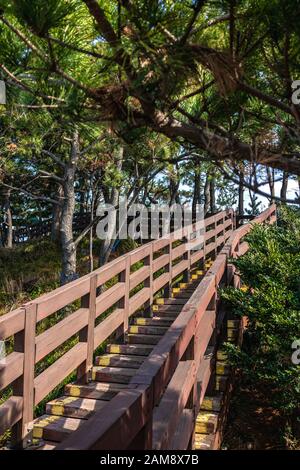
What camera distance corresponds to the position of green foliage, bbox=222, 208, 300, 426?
4609 millimetres

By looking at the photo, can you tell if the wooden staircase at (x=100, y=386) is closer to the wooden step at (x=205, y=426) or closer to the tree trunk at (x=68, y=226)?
the wooden step at (x=205, y=426)

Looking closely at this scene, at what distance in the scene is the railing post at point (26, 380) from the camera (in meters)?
3.64

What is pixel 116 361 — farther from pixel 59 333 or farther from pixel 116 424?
pixel 116 424

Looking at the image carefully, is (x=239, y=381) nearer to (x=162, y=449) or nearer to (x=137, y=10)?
(x=162, y=449)

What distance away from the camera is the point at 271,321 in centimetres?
502

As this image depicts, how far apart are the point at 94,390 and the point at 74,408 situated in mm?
412

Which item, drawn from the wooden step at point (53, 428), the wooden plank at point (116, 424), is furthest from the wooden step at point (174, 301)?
the wooden plank at point (116, 424)

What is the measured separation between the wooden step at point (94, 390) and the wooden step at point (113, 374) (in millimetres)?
Result: 87

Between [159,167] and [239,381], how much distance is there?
9312 millimetres

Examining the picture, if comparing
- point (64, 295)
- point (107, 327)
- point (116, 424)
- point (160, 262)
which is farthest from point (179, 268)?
point (116, 424)

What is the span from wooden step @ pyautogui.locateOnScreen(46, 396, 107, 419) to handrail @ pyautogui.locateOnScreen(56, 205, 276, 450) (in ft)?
3.51

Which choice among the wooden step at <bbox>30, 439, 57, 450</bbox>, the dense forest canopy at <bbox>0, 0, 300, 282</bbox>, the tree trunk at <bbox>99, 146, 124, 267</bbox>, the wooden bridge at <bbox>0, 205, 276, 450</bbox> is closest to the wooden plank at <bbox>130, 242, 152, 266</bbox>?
the wooden bridge at <bbox>0, 205, 276, 450</bbox>
